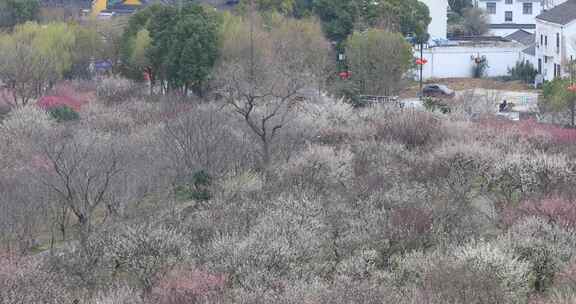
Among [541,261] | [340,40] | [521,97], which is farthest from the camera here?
[340,40]

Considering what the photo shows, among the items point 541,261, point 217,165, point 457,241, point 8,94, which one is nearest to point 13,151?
point 217,165

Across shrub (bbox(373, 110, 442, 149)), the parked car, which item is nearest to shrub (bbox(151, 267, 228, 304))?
shrub (bbox(373, 110, 442, 149))

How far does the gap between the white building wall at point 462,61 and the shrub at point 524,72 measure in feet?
2.19

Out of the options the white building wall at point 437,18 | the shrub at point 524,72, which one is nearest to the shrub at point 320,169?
the shrub at point 524,72

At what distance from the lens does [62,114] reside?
26656 millimetres

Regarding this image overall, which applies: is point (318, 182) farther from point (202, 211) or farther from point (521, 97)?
point (521, 97)

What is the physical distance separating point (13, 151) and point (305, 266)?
403 inches

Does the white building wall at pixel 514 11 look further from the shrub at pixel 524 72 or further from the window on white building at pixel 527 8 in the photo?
the shrub at pixel 524 72

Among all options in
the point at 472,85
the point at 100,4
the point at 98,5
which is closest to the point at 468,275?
the point at 472,85

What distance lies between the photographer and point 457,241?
15742mm

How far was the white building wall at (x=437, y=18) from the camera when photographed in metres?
43.2

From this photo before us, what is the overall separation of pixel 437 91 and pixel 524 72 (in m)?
4.94

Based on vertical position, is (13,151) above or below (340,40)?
below

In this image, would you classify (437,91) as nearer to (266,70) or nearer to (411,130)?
(266,70)
